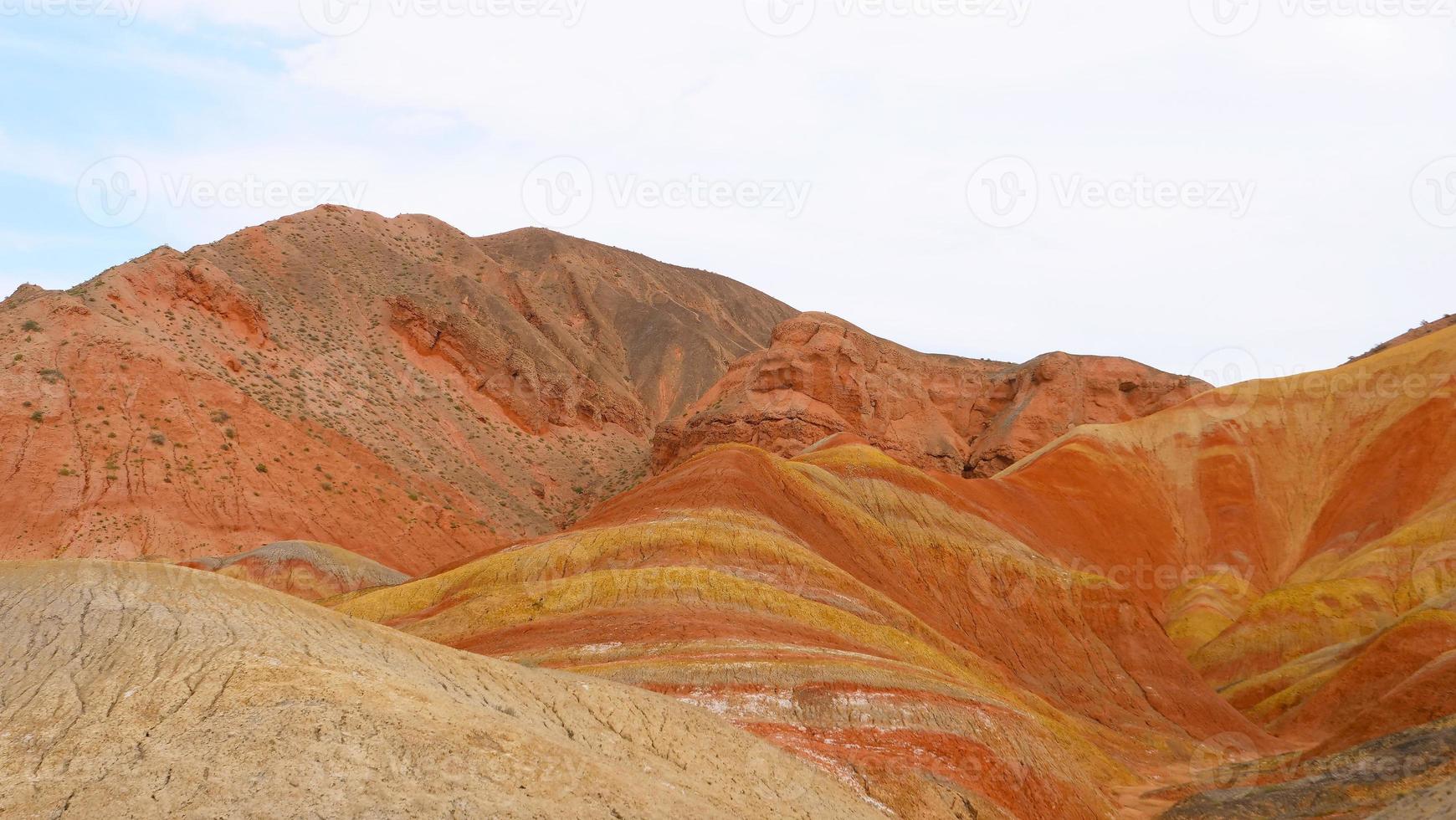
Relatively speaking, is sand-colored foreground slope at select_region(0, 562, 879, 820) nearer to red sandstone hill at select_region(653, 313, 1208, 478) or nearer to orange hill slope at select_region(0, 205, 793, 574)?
orange hill slope at select_region(0, 205, 793, 574)

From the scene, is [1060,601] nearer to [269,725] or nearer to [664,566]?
[664,566]

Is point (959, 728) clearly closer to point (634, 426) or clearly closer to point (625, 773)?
point (625, 773)

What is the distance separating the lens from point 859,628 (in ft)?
104

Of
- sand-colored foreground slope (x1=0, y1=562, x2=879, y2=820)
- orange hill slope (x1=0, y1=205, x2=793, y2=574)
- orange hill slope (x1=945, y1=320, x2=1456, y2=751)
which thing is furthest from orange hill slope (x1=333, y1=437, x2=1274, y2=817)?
orange hill slope (x1=0, y1=205, x2=793, y2=574)

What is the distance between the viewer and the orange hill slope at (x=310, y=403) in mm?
51000

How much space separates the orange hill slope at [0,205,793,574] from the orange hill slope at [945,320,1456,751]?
108 ft

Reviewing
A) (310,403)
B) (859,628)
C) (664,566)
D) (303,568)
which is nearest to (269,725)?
(859,628)

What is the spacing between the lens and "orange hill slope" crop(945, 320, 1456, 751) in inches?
1857

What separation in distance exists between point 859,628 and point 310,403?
46731 mm

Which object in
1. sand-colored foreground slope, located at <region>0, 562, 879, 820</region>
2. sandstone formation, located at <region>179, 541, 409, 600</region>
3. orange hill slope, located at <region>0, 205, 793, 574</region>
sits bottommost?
sandstone formation, located at <region>179, 541, 409, 600</region>

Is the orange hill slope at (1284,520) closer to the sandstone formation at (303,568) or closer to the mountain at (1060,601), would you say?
the mountain at (1060,601)

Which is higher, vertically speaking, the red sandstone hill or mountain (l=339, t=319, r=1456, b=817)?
the red sandstone hill

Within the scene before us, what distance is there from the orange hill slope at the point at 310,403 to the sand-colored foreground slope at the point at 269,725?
36763 mm

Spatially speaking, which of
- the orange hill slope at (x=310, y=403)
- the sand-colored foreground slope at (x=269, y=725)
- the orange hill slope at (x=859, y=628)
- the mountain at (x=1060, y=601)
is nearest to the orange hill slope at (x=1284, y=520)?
the mountain at (x=1060, y=601)
